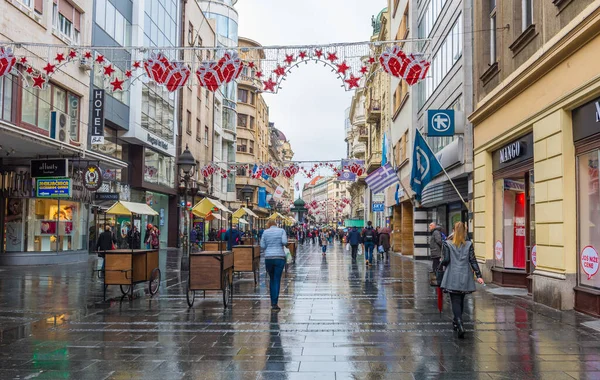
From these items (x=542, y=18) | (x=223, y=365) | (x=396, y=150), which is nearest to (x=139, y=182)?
(x=396, y=150)

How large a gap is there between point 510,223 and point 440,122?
164 inches

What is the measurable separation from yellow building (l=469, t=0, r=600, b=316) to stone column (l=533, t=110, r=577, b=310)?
20 mm

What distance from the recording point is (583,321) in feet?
32.5

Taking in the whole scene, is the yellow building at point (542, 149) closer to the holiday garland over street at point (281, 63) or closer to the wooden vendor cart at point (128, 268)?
the holiday garland over street at point (281, 63)

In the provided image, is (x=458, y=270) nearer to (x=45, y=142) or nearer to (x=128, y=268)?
(x=128, y=268)

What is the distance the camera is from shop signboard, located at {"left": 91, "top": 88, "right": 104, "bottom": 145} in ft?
87.7

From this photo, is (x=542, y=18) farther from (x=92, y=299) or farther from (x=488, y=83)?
(x=92, y=299)

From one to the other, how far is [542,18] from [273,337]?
8.66m

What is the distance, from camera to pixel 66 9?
24641mm

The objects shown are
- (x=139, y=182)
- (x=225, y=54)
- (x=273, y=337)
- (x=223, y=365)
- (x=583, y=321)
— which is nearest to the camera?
(x=223, y=365)

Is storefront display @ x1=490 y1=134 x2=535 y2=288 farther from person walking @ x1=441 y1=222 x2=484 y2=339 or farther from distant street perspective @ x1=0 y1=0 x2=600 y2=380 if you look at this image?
person walking @ x1=441 y1=222 x2=484 y2=339

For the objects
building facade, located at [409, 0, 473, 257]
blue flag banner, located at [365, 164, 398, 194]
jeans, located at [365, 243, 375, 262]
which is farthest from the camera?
jeans, located at [365, 243, 375, 262]

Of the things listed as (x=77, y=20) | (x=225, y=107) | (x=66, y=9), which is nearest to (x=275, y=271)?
(x=66, y=9)

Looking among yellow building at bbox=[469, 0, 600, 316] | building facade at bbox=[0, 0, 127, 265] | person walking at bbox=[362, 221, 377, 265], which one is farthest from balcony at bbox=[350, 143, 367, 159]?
yellow building at bbox=[469, 0, 600, 316]
